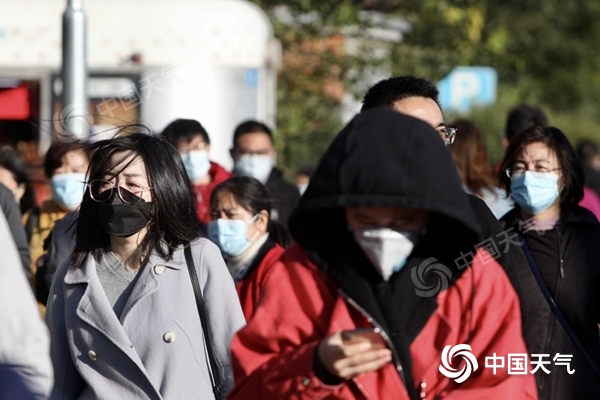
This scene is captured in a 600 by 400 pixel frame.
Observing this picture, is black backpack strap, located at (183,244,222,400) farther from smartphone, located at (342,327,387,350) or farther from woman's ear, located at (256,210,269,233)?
woman's ear, located at (256,210,269,233)

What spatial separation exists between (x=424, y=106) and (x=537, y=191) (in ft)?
4.78

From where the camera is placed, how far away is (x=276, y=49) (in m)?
11.9

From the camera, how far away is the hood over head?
2.94 meters

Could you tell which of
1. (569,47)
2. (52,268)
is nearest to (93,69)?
(52,268)

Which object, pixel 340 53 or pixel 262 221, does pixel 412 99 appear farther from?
pixel 340 53

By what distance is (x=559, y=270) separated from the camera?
17.1 ft

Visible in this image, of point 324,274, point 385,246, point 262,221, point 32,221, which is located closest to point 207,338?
point 324,274

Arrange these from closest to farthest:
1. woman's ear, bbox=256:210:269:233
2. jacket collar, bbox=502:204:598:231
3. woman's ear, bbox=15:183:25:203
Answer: jacket collar, bbox=502:204:598:231 < woman's ear, bbox=256:210:269:233 < woman's ear, bbox=15:183:25:203

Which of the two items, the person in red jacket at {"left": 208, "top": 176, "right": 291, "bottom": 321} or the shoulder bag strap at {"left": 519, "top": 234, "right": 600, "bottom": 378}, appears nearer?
the shoulder bag strap at {"left": 519, "top": 234, "right": 600, "bottom": 378}

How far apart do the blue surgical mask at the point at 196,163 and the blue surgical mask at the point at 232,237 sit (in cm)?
151

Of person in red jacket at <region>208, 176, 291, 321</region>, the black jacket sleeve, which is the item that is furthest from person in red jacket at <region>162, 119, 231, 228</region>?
the black jacket sleeve

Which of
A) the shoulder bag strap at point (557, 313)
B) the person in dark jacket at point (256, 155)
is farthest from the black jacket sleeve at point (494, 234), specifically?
the person in dark jacket at point (256, 155)

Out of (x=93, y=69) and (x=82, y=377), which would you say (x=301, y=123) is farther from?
(x=82, y=377)

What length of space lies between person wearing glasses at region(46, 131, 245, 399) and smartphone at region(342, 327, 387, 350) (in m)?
1.42
